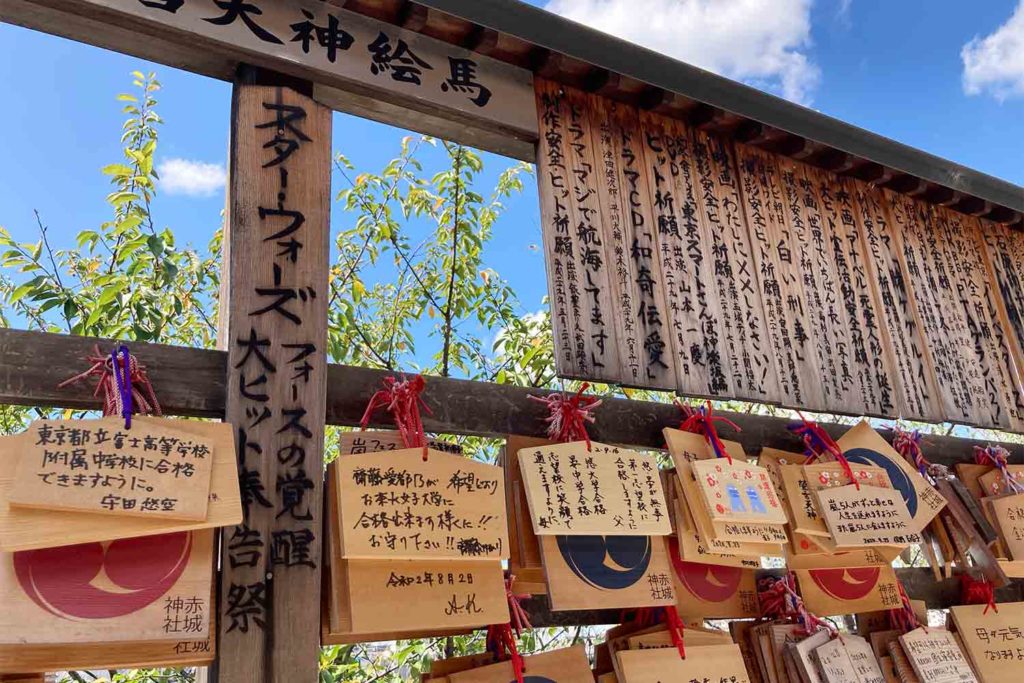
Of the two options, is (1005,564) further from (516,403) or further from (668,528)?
(516,403)

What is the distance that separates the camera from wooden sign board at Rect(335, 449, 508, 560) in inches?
69.8

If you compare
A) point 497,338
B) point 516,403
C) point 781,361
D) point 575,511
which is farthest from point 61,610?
point 497,338

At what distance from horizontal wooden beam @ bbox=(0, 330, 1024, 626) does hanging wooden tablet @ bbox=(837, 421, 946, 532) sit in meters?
0.27

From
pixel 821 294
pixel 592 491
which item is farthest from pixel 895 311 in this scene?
pixel 592 491

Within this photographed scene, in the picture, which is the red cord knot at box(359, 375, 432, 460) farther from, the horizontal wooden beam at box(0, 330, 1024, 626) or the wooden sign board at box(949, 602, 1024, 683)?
the wooden sign board at box(949, 602, 1024, 683)

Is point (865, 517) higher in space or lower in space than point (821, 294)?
lower

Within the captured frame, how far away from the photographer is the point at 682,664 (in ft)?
7.11

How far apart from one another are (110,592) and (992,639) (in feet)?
10.1

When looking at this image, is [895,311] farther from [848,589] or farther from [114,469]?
[114,469]

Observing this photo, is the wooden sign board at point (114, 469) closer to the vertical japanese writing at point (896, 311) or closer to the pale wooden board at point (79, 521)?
the pale wooden board at point (79, 521)

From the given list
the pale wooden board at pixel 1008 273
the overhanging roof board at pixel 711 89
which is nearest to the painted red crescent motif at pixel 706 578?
the overhanging roof board at pixel 711 89

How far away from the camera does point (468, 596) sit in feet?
6.23

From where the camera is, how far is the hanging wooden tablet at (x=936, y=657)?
2.67m

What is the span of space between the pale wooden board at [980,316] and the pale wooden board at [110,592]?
336 cm
